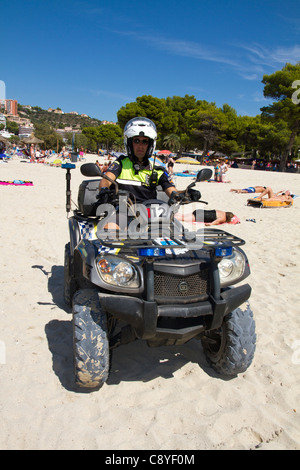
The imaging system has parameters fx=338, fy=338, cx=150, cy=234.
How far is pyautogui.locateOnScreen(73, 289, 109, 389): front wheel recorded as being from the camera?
244 cm

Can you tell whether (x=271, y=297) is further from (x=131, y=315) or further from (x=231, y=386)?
(x=131, y=315)

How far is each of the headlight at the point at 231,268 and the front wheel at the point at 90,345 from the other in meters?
A: 0.97

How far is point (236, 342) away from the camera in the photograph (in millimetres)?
2725

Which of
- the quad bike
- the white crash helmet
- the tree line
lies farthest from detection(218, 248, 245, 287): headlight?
the tree line

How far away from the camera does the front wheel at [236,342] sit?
2730 mm

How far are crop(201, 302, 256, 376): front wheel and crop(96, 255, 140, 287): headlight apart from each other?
0.91 m

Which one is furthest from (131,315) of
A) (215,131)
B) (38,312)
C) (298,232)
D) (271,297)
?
(215,131)

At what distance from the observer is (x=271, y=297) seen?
4699 millimetres

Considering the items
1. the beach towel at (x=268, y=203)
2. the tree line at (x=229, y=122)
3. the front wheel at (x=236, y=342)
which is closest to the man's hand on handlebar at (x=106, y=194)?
the front wheel at (x=236, y=342)

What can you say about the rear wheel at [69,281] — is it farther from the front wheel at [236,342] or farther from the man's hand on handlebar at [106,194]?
the front wheel at [236,342]

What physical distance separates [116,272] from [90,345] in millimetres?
568

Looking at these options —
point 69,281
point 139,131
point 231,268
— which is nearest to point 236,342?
point 231,268

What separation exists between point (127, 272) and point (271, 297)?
9.82 ft
